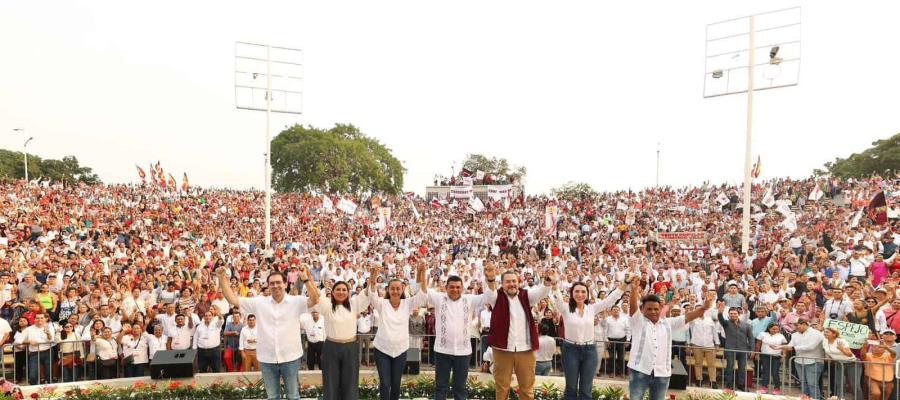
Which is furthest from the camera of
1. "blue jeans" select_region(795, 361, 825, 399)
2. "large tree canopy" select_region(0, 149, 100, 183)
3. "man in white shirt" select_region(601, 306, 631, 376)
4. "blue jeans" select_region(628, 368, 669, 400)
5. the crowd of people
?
"large tree canopy" select_region(0, 149, 100, 183)

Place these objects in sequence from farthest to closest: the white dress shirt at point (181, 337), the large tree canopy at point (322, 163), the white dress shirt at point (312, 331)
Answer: the large tree canopy at point (322, 163) → the white dress shirt at point (312, 331) → the white dress shirt at point (181, 337)

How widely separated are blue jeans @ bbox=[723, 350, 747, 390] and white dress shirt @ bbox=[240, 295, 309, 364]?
657 cm

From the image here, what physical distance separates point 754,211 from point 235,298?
26.0 meters

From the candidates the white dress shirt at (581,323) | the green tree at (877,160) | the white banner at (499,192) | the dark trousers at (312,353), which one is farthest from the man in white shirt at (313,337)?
the green tree at (877,160)

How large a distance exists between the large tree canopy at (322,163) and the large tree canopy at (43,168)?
30940 mm

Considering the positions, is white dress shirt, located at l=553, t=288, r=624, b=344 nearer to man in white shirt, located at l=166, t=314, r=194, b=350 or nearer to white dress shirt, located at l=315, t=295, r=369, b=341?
white dress shirt, located at l=315, t=295, r=369, b=341

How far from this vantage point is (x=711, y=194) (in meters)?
30.7

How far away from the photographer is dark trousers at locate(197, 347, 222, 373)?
8750 millimetres

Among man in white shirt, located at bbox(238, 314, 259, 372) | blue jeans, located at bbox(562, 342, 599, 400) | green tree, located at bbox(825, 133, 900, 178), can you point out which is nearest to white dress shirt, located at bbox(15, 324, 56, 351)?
man in white shirt, located at bbox(238, 314, 259, 372)

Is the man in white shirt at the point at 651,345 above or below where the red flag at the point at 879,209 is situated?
below

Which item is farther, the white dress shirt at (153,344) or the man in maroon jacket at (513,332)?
the white dress shirt at (153,344)

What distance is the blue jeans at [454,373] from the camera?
19.4ft

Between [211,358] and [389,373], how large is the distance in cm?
426

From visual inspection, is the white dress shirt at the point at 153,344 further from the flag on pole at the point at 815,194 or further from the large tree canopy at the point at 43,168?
the large tree canopy at the point at 43,168
